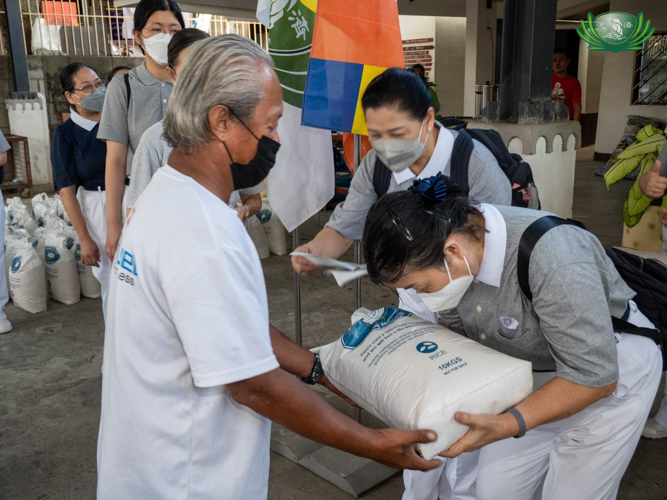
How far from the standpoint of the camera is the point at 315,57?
7.34 ft

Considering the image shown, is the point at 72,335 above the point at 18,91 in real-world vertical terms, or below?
below

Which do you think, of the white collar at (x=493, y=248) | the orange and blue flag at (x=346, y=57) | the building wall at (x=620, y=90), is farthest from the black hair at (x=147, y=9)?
the building wall at (x=620, y=90)

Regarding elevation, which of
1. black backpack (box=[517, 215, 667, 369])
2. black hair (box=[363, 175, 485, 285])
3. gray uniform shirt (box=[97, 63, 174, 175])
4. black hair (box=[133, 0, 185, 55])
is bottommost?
black backpack (box=[517, 215, 667, 369])

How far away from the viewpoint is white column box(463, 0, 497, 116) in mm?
11352

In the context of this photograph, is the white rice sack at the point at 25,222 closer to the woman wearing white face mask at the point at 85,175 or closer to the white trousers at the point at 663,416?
the woman wearing white face mask at the point at 85,175

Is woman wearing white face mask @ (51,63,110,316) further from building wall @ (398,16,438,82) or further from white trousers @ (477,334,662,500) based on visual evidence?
building wall @ (398,16,438,82)

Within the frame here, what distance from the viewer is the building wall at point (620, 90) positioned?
9.38 m

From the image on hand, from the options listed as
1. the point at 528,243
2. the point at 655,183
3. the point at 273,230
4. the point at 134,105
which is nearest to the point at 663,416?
the point at 655,183

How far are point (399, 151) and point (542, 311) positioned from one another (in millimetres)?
827

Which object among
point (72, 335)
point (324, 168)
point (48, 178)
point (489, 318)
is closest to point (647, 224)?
point (324, 168)

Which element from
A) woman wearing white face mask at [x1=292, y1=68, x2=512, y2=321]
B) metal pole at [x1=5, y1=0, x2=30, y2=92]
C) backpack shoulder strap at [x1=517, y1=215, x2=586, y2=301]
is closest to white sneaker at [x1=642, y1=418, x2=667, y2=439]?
woman wearing white face mask at [x1=292, y1=68, x2=512, y2=321]

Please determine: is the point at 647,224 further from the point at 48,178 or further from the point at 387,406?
the point at 48,178

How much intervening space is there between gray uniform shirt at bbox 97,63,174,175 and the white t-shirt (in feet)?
4.86

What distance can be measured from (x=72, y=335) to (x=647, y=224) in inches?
149
